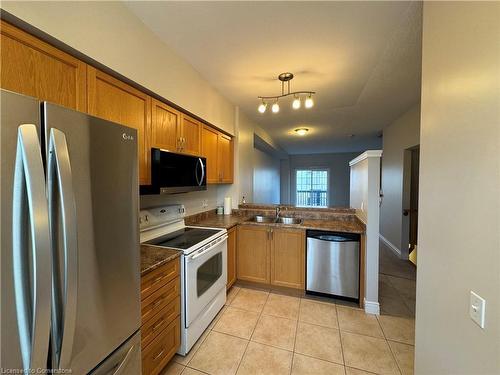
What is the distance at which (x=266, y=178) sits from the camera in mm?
7191

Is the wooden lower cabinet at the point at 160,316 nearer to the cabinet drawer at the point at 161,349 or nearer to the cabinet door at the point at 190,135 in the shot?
the cabinet drawer at the point at 161,349

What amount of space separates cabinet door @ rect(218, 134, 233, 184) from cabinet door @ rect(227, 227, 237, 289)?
80cm

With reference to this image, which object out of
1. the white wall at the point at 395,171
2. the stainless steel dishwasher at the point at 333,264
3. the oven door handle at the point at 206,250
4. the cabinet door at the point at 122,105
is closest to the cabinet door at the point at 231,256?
the oven door handle at the point at 206,250

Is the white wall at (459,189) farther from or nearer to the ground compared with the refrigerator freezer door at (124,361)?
farther from the ground

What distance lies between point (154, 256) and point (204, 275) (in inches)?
24.9

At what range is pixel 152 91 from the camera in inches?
68.2

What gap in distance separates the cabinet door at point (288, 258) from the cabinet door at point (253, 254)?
102mm

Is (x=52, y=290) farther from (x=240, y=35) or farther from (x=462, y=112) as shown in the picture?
(x=240, y=35)

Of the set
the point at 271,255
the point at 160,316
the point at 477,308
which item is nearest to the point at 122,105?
the point at 160,316

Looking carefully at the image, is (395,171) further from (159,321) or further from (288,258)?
(159,321)

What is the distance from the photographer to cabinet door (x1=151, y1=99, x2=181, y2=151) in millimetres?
1847

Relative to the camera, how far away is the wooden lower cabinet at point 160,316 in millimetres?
1398

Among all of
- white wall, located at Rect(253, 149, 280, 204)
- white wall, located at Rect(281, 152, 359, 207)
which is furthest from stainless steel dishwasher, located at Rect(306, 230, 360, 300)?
white wall, located at Rect(281, 152, 359, 207)

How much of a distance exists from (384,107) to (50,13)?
13.2ft
